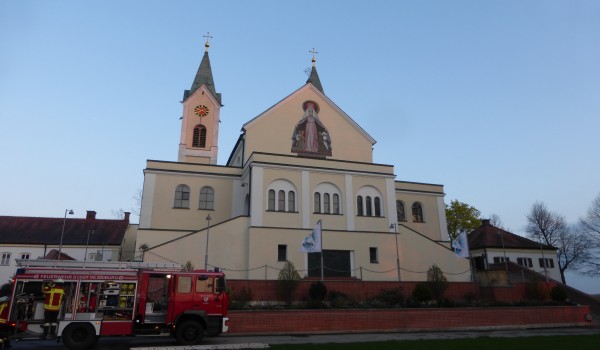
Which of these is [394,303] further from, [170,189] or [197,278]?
[170,189]

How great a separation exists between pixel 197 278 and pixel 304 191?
55.9 ft

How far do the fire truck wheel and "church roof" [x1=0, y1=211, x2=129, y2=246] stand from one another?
85.4 ft

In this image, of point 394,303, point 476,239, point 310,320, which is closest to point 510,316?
point 394,303

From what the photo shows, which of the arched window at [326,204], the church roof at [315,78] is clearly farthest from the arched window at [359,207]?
the church roof at [315,78]

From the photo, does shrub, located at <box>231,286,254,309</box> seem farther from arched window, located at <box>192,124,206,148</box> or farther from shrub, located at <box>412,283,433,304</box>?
arched window, located at <box>192,124,206,148</box>

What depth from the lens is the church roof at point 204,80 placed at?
147 feet

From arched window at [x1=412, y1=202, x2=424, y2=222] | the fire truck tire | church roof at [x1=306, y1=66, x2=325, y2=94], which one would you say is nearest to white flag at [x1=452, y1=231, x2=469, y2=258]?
arched window at [x1=412, y1=202, x2=424, y2=222]

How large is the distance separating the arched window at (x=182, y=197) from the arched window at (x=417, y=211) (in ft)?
72.0

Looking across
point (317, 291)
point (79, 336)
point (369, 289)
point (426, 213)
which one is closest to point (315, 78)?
point (426, 213)

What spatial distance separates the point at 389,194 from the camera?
35.6 metres

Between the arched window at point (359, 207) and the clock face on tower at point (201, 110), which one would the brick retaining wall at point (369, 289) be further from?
the clock face on tower at point (201, 110)

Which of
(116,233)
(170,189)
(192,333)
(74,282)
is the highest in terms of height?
(170,189)

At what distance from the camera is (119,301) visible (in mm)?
15992

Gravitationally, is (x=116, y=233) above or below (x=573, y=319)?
above
